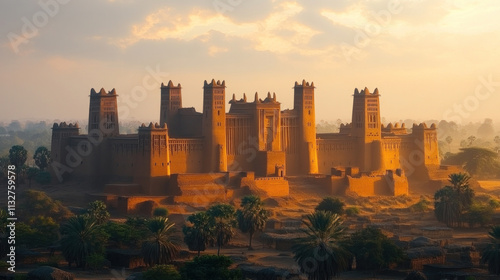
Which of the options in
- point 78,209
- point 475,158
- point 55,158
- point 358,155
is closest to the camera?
point 78,209

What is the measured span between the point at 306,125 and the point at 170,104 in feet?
44.2

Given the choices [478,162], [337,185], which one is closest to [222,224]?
[337,185]

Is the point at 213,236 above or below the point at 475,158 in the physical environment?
below

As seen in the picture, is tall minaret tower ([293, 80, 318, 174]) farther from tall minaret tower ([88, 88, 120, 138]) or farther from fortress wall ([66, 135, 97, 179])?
fortress wall ([66, 135, 97, 179])

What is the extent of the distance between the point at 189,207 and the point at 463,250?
22.4 metres

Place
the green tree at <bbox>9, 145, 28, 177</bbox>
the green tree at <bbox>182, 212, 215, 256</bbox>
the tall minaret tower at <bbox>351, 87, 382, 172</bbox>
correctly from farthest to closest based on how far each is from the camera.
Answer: the tall minaret tower at <bbox>351, 87, 382, 172</bbox> → the green tree at <bbox>9, 145, 28, 177</bbox> → the green tree at <bbox>182, 212, 215, 256</bbox>

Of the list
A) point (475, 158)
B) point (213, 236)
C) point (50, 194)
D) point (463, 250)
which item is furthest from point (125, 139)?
point (475, 158)

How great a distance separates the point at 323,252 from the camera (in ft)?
147

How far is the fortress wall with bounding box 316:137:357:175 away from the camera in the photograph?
83.0 m

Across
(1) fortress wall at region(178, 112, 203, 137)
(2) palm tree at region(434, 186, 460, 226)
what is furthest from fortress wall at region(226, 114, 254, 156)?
(2) palm tree at region(434, 186, 460, 226)

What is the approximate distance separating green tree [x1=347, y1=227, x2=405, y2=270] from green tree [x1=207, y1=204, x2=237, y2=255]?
8.35m

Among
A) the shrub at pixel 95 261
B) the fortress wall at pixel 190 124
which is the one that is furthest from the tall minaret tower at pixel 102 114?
the shrub at pixel 95 261

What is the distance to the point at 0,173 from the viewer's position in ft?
256

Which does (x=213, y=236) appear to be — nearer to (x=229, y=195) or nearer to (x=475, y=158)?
(x=229, y=195)
